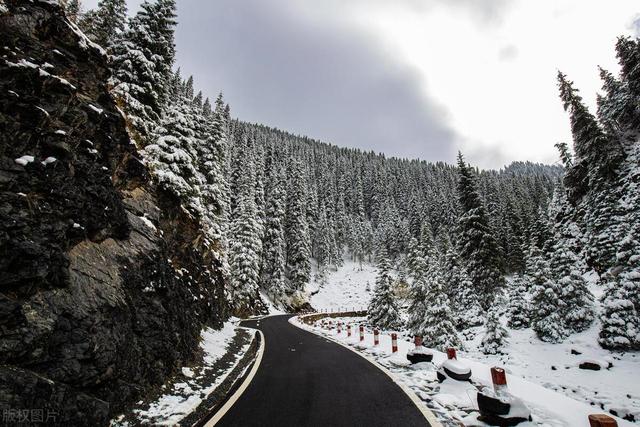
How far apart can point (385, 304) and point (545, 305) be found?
12.2 metres

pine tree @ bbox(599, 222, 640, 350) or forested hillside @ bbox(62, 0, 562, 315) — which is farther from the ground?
forested hillside @ bbox(62, 0, 562, 315)

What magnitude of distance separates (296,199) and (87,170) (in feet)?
186

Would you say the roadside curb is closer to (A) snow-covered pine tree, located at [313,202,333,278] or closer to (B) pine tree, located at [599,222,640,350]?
(B) pine tree, located at [599,222,640,350]

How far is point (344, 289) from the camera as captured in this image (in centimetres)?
7225

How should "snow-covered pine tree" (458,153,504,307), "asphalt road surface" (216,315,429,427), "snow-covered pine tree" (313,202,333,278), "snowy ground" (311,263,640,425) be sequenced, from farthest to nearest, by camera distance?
"snow-covered pine tree" (313,202,333,278)
"snow-covered pine tree" (458,153,504,307)
"snowy ground" (311,263,640,425)
"asphalt road surface" (216,315,429,427)

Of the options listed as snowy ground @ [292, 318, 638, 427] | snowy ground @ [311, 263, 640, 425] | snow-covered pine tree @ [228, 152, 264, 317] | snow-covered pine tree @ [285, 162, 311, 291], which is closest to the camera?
snowy ground @ [292, 318, 638, 427]

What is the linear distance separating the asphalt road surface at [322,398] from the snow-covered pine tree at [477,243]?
21.0 metres

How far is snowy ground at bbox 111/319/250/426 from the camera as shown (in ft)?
19.1

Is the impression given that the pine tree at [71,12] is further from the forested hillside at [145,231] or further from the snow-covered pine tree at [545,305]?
the snow-covered pine tree at [545,305]

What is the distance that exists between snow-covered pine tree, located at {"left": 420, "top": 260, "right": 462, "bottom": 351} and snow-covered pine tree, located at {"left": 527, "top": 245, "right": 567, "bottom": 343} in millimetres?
5921

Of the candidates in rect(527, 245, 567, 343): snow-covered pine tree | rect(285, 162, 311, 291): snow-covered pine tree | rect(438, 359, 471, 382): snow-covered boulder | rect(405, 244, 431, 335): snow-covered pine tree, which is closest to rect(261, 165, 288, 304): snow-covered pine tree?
rect(285, 162, 311, 291): snow-covered pine tree

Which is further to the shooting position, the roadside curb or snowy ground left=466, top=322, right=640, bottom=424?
snowy ground left=466, top=322, right=640, bottom=424

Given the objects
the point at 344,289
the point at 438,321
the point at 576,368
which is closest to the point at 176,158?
the point at 438,321

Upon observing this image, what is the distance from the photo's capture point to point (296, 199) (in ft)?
210
